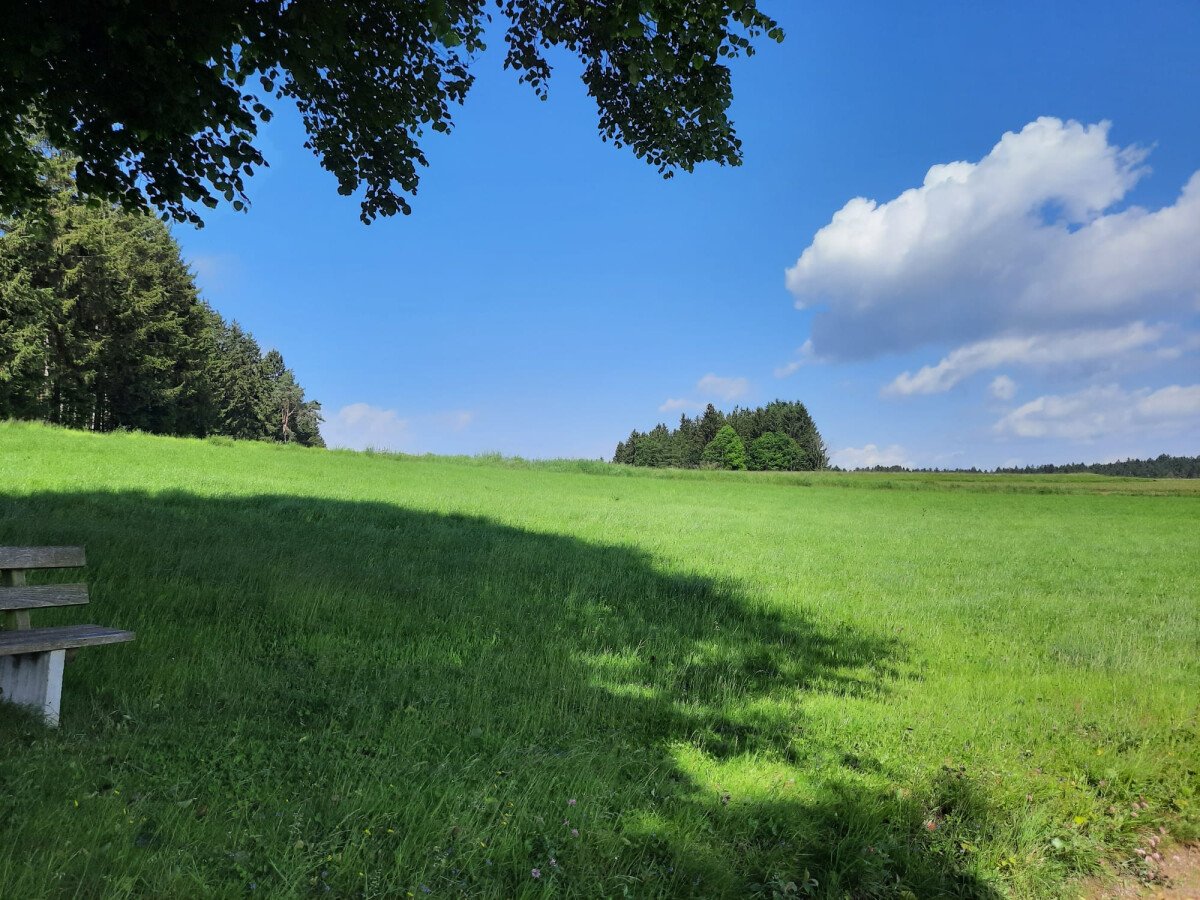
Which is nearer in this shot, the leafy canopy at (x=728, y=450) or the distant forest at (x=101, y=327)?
the distant forest at (x=101, y=327)

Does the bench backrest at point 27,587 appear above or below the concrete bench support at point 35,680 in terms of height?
above

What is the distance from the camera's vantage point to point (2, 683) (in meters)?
4.66

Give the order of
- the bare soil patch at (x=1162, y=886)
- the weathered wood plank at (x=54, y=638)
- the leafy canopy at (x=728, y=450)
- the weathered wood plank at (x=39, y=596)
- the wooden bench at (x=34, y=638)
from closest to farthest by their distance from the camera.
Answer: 1. the bare soil patch at (x=1162, y=886)
2. the weathered wood plank at (x=54, y=638)
3. the wooden bench at (x=34, y=638)
4. the weathered wood plank at (x=39, y=596)
5. the leafy canopy at (x=728, y=450)

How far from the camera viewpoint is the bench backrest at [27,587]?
4.88 m

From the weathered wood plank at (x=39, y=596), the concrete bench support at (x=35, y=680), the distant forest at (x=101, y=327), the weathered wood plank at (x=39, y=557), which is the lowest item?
the concrete bench support at (x=35, y=680)

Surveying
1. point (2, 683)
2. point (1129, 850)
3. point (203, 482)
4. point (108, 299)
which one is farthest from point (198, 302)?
point (1129, 850)

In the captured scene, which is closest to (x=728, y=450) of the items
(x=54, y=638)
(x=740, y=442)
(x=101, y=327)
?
(x=740, y=442)

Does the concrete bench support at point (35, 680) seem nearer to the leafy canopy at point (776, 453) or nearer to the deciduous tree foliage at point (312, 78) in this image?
the deciduous tree foliage at point (312, 78)

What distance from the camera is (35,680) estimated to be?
462cm

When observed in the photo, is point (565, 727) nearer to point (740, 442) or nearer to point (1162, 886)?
point (1162, 886)

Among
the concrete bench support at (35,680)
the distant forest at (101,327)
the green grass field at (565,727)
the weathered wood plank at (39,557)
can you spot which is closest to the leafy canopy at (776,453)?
the distant forest at (101,327)

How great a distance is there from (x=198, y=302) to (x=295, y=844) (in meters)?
71.4

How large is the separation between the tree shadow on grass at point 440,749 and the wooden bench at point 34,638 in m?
0.25

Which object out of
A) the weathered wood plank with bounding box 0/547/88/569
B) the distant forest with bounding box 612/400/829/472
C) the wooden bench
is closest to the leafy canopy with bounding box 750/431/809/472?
the distant forest with bounding box 612/400/829/472
